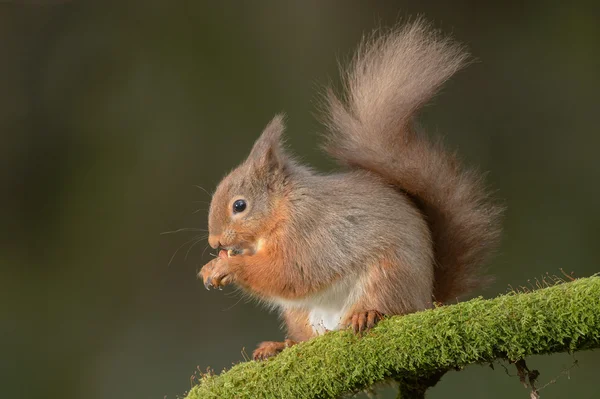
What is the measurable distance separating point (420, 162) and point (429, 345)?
2.31 feet

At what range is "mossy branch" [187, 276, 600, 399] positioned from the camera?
1.26m

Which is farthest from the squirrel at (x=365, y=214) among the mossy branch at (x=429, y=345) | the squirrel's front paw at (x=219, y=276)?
the mossy branch at (x=429, y=345)

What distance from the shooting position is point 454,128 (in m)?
4.03

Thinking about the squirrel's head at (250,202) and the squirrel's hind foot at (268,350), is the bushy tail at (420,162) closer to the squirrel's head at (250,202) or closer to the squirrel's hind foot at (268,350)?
the squirrel's head at (250,202)

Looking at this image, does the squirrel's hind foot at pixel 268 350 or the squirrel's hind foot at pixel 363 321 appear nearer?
the squirrel's hind foot at pixel 363 321

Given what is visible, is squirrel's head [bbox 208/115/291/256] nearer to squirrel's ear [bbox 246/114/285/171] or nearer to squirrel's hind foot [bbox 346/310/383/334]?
squirrel's ear [bbox 246/114/285/171]

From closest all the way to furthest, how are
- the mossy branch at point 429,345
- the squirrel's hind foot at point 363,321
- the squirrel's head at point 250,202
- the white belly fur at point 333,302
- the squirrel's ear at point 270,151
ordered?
the mossy branch at point 429,345, the squirrel's hind foot at point 363,321, the white belly fur at point 333,302, the squirrel's head at point 250,202, the squirrel's ear at point 270,151

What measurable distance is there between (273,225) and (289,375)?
0.49 m

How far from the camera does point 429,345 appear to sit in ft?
4.50

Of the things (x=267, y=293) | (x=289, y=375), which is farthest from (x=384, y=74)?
(x=289, y=375)

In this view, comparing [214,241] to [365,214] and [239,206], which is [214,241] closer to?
[239,206]

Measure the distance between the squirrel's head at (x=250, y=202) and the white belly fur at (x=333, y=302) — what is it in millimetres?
186

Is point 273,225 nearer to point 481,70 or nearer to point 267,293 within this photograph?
point 267,293

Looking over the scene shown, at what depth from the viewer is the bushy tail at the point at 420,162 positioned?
1.97 meters
